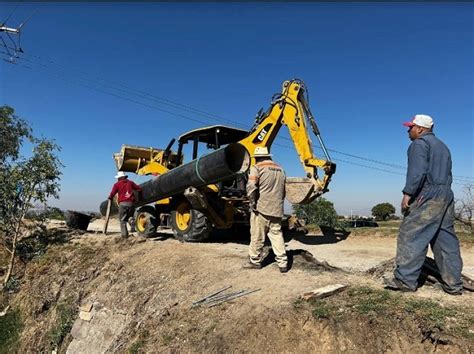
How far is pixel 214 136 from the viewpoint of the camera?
34.3 ft

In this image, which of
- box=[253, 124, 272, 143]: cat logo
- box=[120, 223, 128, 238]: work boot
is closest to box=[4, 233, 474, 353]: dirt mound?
box=[120, 223, 128, 238]: work boot

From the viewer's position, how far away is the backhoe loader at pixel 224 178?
864 cm

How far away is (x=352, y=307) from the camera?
432 cm

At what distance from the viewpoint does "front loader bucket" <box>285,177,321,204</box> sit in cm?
902

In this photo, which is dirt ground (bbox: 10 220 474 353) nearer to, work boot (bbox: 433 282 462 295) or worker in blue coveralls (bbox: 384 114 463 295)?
work boot (bbox: 433 282 462 295)

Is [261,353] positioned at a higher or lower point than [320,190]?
lower

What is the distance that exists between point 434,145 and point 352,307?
211 centimetres

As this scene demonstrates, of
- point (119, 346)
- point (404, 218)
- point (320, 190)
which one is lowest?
point (119, 346)

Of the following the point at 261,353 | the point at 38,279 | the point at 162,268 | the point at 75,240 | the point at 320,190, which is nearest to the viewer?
the point at 261,353

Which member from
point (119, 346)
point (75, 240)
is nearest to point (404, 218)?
point (119, 346)

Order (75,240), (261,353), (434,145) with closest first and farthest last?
1. (261,353)
2. (434,145)
3. (75,240)

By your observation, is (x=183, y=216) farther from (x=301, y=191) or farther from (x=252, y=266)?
(x=252, y=266)

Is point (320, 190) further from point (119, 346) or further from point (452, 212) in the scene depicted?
point (119, 346)

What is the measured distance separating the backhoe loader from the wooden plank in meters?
4.00
